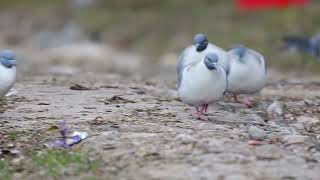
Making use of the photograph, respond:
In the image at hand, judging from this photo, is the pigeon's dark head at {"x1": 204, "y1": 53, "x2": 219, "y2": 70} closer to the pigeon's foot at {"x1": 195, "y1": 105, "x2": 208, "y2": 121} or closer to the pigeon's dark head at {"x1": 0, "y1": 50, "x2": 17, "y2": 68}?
→ the pigeon's foot at {"x1": 195, "y1": 105, "x2": 208, "y2": 121}

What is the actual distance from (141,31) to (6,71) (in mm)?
15005

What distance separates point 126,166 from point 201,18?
1768cm

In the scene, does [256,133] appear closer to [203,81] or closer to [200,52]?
[203,81]

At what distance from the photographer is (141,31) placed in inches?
910

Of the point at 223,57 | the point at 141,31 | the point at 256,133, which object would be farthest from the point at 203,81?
the point at 141,31

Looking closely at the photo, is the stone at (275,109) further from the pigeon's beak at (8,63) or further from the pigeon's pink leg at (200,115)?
the pigeon's beak at (8,63)

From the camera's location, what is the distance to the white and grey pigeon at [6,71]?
26.8 feet

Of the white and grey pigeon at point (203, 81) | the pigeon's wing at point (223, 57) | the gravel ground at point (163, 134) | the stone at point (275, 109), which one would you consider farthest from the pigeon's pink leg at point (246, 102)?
the white and grey pigeon at point (203, 81)

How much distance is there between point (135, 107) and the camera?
8828mm

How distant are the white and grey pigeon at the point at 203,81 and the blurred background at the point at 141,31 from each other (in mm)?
9095

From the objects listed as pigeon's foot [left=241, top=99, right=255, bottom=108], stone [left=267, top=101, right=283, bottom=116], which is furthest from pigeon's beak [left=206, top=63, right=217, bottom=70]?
pigeon's foot [left=241, top=99, right=255, bottom=108]

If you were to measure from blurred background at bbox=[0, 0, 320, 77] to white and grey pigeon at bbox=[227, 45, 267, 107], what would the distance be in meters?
7.30

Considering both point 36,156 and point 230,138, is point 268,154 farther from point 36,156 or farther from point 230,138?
point 36,156

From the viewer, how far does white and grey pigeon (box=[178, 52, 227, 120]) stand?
7.72 meters
